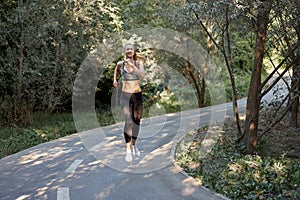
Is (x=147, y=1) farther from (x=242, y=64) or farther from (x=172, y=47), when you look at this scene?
(x=242, y=64)

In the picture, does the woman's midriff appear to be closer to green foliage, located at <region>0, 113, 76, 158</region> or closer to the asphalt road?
the asphalt road

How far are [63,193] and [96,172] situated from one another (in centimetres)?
109

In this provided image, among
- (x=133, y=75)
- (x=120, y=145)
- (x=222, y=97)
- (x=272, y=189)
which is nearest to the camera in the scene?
(x=272, y=189)

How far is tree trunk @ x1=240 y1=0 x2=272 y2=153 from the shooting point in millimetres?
7621

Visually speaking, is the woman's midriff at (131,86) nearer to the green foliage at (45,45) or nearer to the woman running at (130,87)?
the woman running at (130,87)

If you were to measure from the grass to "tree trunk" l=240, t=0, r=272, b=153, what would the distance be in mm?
302

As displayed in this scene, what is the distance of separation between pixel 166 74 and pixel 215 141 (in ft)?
27.4

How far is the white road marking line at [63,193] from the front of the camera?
518cm

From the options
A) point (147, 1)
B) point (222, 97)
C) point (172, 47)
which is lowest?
point (222, 97)

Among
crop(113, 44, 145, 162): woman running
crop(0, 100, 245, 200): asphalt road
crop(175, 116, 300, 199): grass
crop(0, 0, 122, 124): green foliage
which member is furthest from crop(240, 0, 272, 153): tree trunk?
crop(0, 0, 122, 124): green foliage

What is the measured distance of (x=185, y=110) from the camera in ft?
53.9

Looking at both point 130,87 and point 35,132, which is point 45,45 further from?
point 130,87

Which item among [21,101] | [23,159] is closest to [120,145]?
[23,159]

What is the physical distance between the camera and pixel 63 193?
17.6ft
